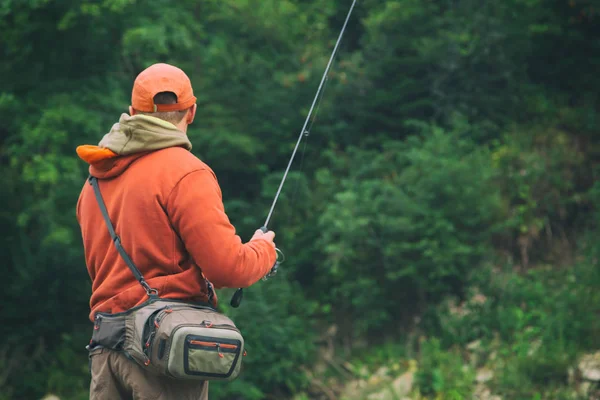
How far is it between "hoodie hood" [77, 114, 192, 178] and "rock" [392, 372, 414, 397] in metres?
6.86

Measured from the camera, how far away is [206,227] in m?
2.76

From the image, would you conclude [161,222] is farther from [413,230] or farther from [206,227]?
[413,230]

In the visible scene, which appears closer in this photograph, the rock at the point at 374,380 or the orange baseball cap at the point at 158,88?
the orange baseball cap at the point at 158,88

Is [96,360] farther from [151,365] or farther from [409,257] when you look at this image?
[409,257]

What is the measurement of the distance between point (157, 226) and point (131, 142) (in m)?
0.30

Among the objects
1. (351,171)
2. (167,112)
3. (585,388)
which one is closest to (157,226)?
(167,112)

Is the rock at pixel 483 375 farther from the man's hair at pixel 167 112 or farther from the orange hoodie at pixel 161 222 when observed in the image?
the man's hair at pixel 167 112

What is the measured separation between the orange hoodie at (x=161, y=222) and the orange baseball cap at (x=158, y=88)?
0.33 feet

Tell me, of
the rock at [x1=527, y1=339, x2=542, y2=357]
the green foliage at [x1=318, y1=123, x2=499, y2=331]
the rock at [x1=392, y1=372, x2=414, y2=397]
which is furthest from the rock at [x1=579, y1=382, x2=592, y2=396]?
the green foliage at [x1=318, y1=123, x2=499, y2=331]

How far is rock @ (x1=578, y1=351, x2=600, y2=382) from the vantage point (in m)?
8.09

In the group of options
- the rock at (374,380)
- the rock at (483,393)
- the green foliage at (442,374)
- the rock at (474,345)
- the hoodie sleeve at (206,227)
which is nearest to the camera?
the hoodie sleeve at (206,227)

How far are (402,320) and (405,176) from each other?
1.86 metres

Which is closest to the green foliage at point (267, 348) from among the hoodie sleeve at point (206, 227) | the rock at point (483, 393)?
the rock at point (483, 393)

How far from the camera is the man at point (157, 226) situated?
2.78 metres
